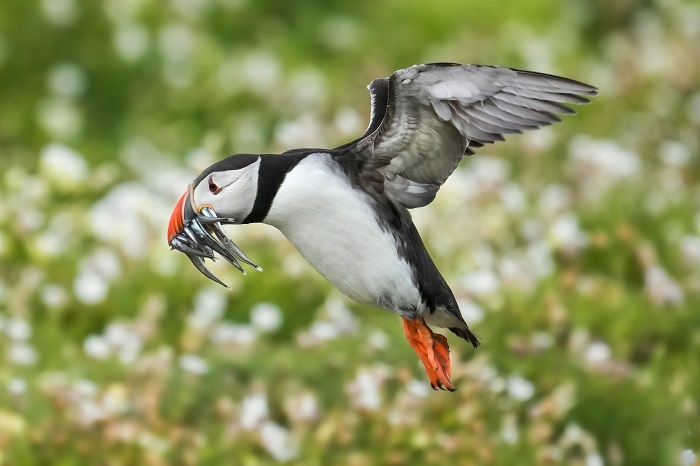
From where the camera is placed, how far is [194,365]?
4996 millimetres

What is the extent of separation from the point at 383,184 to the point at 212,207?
0.40 m

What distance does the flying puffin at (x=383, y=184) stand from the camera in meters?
2.13

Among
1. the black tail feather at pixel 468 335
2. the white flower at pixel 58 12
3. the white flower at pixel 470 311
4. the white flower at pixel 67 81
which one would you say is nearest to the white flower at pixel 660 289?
the white flower at pixel 470 311

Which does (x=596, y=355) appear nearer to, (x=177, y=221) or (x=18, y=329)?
(x=18, y=329)

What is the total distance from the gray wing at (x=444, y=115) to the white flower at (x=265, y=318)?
3.36 meters

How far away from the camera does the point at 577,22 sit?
11375 mm

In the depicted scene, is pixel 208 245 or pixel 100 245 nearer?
pixel 208 245

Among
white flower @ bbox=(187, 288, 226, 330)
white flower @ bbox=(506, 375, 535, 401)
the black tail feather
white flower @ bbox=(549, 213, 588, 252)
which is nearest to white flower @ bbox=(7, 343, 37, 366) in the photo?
white flower @ bbox=(187, 288, 226, 330)

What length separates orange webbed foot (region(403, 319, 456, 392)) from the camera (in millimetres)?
2432

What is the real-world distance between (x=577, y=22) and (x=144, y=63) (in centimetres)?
412

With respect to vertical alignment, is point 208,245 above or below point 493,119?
below

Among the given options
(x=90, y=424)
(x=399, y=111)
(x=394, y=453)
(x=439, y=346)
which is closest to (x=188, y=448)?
(x=90, y=424)

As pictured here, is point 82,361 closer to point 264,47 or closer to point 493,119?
point 493,119

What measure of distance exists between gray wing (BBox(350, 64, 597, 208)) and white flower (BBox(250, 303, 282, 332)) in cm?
336
